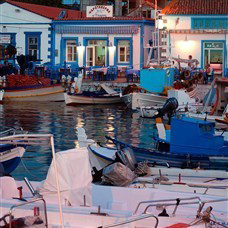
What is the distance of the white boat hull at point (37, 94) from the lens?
39438mm

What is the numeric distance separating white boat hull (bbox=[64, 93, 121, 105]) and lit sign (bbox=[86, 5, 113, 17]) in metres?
11.1

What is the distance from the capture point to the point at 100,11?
47625mm

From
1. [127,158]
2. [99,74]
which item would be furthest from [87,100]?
[127,158]

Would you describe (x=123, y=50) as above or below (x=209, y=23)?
below

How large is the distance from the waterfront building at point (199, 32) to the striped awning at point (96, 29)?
8.22 ft

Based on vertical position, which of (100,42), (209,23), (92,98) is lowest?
(92,98)

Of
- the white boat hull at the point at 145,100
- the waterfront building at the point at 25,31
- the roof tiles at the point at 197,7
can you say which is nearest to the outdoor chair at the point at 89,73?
the waterfront building at the point at 25,31

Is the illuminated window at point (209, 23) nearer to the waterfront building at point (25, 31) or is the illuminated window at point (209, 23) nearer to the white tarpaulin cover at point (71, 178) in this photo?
the waterfront building at point (25, 31)

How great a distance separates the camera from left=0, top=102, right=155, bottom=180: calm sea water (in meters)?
19.8

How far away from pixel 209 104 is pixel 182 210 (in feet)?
56.0

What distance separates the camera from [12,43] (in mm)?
48156

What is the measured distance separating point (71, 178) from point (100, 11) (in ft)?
126

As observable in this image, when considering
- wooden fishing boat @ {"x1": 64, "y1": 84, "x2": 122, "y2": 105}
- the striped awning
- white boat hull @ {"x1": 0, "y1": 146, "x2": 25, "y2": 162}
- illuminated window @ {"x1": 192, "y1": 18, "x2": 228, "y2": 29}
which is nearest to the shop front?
illuminated window @ {"x1": 192, "y1": 18, "x2": 228, "y2": 29}

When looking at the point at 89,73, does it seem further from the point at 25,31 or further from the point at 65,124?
the point at 65,124
